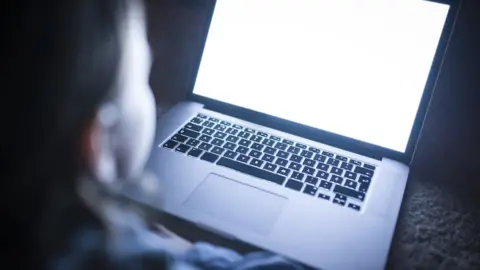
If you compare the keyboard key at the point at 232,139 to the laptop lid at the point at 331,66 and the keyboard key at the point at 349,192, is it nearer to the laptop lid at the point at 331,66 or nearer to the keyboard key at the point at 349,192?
the laptop lid at the point at 331,66

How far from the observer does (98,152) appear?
526mm

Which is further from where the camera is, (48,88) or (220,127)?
(220,127)

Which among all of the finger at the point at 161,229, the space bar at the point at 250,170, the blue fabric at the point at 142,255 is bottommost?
the finger at the point at 161,229

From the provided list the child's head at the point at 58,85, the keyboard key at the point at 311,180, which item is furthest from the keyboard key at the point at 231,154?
the child's head at the point at 58,85

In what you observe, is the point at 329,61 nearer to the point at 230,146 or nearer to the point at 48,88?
the point at 230,146

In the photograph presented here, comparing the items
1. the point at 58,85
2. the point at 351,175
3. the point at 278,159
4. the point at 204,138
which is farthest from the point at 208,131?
the point at 58,85

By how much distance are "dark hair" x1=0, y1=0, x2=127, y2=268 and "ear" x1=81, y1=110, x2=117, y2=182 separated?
0.6 inches

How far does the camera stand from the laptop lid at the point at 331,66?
0.70 meters

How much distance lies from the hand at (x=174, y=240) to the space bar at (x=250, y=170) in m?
0.13

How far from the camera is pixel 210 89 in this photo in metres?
0.82

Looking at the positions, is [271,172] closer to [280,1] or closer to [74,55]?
[280,1]

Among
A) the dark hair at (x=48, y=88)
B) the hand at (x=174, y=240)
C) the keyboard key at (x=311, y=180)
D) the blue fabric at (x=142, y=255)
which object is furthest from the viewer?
the keyboard key at (x=311, y=180)

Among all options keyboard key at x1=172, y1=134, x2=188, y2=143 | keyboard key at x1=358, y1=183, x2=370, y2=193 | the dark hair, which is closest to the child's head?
the dark hair

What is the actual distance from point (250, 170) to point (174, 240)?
0.15 metres
